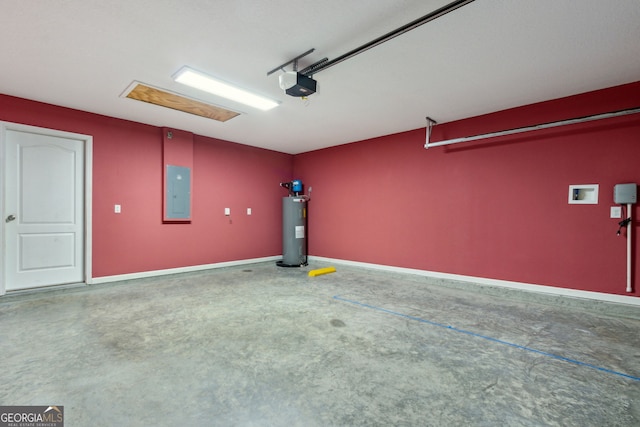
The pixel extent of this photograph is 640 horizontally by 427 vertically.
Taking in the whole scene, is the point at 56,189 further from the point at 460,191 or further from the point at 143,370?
the point at 460,191

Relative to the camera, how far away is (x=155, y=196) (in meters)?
4.98

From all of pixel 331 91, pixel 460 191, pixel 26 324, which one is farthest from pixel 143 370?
pixel 460 191

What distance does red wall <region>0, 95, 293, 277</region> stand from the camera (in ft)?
14.3

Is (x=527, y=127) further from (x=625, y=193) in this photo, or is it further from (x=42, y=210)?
(x=42, y=210)

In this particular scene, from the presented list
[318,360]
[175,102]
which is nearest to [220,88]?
[175,102]

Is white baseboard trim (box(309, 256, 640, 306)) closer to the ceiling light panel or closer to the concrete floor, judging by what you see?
the concrete floor

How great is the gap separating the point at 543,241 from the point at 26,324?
6132 millimetres

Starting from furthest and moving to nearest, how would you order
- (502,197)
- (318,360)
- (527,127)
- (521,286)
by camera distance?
(502,197)
(521,286)
(527,127)
(318,360)

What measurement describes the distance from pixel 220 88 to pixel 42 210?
3.12 metres

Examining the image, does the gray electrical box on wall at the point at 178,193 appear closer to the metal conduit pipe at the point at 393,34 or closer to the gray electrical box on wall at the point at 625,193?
the metal conduit pipe at the point at 393,34

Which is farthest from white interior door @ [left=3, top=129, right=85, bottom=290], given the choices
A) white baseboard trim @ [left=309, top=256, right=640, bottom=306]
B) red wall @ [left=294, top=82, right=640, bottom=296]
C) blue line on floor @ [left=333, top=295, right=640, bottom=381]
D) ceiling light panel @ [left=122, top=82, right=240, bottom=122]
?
white baseboard trim @ [left=309, top=256, right=640, bottom=306]

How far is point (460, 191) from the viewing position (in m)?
4.62

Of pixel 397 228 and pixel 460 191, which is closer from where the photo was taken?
pixel 460 191

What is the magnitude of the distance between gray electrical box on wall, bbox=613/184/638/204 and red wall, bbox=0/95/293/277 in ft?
18.9
